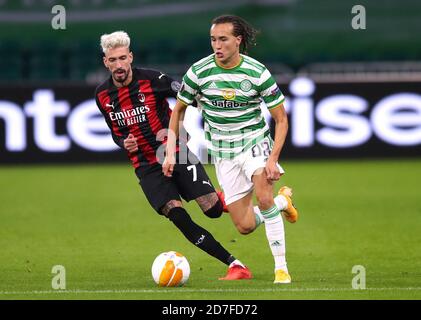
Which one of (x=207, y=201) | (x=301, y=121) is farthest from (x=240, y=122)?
(x=301, y=121)

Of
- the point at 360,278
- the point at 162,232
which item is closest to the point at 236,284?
the point at 360,278

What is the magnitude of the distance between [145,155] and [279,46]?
511 inches

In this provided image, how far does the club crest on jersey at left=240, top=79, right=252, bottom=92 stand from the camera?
8016 millimetres

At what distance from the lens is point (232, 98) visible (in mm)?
8070

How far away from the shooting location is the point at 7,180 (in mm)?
16734

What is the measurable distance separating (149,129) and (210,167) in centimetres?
982

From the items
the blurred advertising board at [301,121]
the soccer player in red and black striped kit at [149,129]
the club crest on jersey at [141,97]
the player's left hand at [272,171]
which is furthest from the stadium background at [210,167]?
the club crest on jersey at [141,97]

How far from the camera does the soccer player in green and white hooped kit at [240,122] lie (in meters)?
7.97

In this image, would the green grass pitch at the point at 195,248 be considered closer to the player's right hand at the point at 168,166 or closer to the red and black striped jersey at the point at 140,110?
the player's right hand at the point at 168,166

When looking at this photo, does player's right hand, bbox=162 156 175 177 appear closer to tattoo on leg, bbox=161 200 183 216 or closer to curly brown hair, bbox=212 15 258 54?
tattoo on leg, bbox=161 200 183 216

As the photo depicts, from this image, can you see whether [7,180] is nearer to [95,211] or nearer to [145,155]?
[95,211]

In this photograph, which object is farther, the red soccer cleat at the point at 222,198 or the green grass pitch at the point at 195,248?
the red soccer cleat at the point at 222,198

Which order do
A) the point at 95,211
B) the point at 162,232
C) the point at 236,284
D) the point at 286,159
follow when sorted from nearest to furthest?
→ the point at 236,284
the point at 162,232
the point at 95,211
the point at 286,159

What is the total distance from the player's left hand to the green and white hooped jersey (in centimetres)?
46
